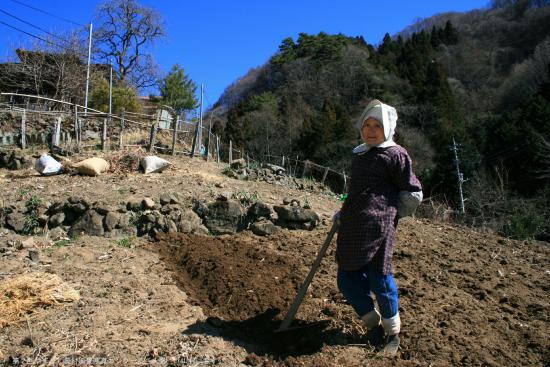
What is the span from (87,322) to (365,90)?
45547 mm

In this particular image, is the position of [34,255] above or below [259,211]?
below

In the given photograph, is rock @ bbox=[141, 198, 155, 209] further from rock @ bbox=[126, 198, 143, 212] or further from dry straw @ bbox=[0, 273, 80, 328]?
dry straw @ bbox=[0, 273, 80, 328]

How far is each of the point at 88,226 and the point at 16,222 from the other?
39.7 inches

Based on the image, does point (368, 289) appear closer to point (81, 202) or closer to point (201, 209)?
point (201, 209)

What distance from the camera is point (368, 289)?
3002 mm

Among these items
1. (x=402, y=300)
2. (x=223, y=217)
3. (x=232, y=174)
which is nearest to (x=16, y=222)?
(x=223, y=217)

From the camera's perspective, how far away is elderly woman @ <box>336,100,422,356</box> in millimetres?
2867

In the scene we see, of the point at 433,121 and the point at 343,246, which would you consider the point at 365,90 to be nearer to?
the point at 433,121

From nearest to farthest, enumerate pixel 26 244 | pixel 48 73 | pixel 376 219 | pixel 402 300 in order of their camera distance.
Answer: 1. pixel 376 219
2. pixel 402 300
3. pixel 26 244
4. pixel 48 73

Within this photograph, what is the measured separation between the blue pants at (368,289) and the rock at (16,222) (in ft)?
13.9

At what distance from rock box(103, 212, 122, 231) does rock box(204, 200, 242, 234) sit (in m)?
0.98

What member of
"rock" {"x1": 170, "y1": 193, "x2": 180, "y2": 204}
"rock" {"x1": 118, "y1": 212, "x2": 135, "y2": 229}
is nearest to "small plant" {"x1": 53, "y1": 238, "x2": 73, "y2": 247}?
"rock" {"x1": 118, "y1": 212, "x2": 135, "y2": 229}

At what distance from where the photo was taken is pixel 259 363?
292 centimetres

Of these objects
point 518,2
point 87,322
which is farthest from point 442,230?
point 518,2
